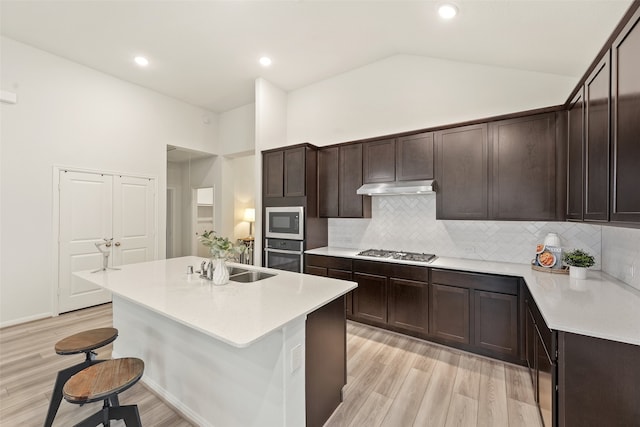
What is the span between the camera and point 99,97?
418cm

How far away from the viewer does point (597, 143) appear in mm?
1742

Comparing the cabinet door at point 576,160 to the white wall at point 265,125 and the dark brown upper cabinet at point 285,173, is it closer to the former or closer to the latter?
the dark brown upper cabinet at point 285,173

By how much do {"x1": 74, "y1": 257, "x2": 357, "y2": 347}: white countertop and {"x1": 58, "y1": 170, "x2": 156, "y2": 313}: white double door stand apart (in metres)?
1.93

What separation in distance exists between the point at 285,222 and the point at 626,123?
3404mm

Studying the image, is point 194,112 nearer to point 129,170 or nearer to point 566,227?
point 129,170

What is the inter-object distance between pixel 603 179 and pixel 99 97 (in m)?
6.07

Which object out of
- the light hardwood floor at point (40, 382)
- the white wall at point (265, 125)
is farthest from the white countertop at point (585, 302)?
the white wall at point (265, 125)

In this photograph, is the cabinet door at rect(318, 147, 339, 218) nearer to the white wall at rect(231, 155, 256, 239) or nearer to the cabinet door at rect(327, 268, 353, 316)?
the cabinet door at rect(327, 268, 353, 316)

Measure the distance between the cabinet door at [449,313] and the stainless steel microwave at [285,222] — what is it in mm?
1884

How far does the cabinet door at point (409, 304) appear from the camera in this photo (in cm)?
289

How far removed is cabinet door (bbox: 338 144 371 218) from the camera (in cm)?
368

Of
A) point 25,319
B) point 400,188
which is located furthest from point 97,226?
point 400,188

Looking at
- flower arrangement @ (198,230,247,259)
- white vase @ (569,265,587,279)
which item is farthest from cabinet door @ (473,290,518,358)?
flower arrangement @ (198,230,247,259)

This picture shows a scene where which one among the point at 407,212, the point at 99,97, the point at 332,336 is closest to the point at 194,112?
the point at 99,97
